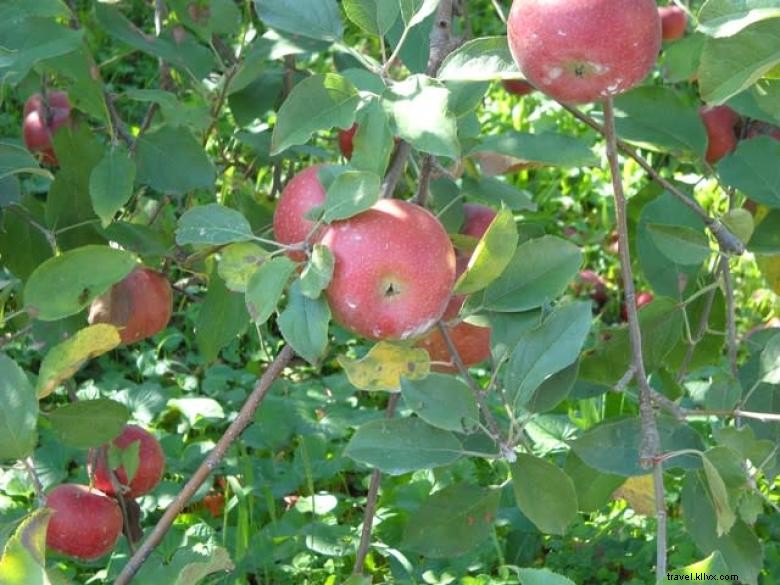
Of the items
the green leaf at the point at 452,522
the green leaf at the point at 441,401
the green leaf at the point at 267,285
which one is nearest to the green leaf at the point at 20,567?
the green leaf at the point at 267,285

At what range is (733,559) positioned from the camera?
140 cm

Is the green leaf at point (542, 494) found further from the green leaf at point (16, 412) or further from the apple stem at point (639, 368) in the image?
the green leaf at point (16, 412)

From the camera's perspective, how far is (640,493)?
1.70 metres

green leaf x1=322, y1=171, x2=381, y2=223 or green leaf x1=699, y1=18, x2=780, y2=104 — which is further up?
green leaf x1=699, y1=18, x2=780, y2=104

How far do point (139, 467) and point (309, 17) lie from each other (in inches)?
Result: 31.1

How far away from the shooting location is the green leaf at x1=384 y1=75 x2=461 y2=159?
106cm

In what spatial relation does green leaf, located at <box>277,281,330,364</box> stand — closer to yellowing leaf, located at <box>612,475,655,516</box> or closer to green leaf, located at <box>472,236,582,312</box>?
green leaf, located at <box>472,236,582,312</box>

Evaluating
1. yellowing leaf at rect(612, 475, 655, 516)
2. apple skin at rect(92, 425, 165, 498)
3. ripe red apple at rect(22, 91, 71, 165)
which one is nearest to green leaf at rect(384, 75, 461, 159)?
yellowing leaf at rect(612, 475, 655, 516)

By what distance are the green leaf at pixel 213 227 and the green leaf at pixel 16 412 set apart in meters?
0.21

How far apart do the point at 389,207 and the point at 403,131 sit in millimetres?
63

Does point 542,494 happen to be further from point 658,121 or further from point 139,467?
point 139,467

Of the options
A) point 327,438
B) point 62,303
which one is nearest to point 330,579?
point 327,438

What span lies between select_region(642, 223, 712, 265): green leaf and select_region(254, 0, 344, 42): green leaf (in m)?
0.39

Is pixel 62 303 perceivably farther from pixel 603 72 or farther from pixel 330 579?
pixel 330 579
